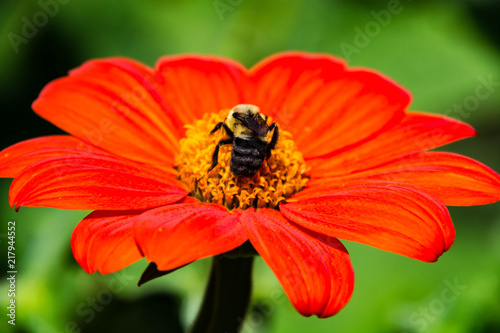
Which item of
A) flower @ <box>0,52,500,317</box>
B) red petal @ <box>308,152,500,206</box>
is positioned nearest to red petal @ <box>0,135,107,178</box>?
flower @ <box>0,52,500,317</box>

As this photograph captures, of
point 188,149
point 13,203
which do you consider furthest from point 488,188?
point 13,203

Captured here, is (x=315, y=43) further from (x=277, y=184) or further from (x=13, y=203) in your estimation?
(x=13, y=203)

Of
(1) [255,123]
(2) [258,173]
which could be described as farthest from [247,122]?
(2) [258,173]

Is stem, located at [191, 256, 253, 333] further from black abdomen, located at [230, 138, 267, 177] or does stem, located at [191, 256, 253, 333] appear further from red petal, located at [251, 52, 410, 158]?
red petal, located at [251, 52, 410, 158]

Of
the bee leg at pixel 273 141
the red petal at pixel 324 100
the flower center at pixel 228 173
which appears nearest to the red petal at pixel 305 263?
the flower center at pixel 228 173

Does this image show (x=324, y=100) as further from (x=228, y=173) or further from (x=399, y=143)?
(x=228, y=173)

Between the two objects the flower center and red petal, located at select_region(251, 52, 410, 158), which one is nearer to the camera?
the flower center

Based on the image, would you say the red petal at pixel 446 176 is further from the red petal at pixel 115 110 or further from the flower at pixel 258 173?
the red petal at pixel 115 110
